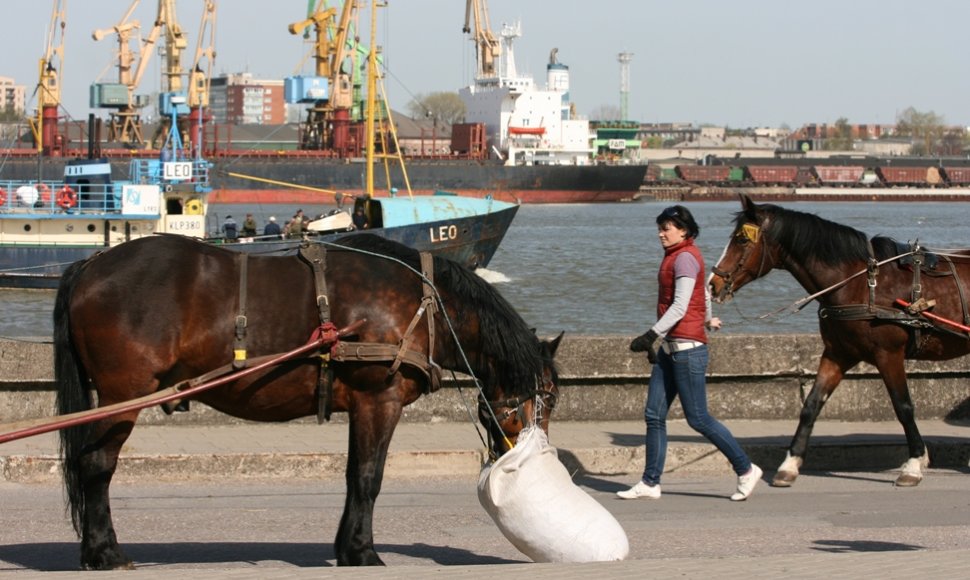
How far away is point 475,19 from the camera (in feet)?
391

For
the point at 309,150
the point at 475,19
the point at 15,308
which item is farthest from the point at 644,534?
the point at 475,19

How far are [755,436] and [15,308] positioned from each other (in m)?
27.1

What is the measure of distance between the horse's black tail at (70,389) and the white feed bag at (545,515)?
1.80 metres

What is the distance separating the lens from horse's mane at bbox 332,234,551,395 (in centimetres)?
664

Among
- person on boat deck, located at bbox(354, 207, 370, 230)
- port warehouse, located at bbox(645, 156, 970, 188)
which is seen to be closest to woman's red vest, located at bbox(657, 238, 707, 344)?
person on boat deck, located at bbox(354, 207, 370, 230)

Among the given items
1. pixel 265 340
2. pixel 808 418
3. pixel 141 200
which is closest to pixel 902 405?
pixel 808 418

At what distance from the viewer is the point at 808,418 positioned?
8.82 meters

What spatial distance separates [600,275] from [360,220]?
10833 millimetres

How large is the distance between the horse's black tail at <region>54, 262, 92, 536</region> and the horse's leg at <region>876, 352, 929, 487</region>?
5.01 m

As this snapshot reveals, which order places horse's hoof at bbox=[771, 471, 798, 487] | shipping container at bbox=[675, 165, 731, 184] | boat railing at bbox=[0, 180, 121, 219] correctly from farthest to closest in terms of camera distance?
shipping container at bbox=[675, 165, 731, 184]
boat railing at bbox=[0, 180, 121, 219]
horse's hoof at bbox=[771, 471, 798, 487]

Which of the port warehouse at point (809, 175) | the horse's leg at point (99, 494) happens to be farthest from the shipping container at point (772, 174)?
the horse's leg at point (99, 494)

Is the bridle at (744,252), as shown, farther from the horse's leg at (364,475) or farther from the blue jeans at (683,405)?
the horse's leg at (364,475)

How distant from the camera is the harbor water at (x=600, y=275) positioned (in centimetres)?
2938

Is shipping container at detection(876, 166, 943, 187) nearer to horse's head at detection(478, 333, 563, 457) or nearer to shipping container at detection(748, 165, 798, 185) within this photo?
shipping container at detection(748, 165, 798, 185)
